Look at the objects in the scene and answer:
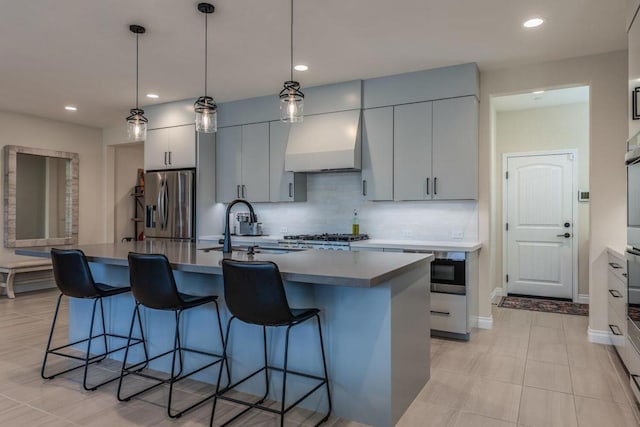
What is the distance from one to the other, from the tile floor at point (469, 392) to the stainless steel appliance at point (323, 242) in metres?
1.35

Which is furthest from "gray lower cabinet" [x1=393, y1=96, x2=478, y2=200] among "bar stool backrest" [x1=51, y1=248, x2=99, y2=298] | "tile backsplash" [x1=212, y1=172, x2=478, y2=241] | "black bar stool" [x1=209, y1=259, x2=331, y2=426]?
"bar stool backrest" [x1=51, y1=248, x2=99, y2=298]

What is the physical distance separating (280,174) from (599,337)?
3720 millimetres

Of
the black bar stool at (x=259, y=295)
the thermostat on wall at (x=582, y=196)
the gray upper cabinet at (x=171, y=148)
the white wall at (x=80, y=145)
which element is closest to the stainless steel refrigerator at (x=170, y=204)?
the gray upper cabinet at (x=171, y=148)

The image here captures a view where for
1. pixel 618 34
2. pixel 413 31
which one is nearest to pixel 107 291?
pixel 413 31

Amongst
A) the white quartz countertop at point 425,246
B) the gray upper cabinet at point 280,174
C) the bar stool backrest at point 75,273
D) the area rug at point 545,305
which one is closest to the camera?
the bar stool backrest at point 75,273

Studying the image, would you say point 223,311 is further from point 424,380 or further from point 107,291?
point 424,380

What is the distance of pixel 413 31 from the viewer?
3.39m

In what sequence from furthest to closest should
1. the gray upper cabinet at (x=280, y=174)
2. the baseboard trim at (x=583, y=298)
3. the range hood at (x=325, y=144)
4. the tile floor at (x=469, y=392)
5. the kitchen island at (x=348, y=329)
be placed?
the baseboard trim at (x=583, y=298), the gray upper cabinet at (x=280, y=174), the range hood at (x=325, y=144), the tile floor at (x=469, y=392), the kitchen island at (x=348, y=329)

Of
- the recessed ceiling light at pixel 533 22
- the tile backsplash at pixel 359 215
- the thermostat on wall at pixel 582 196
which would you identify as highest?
the recessed ceiling light at pixel 533 22

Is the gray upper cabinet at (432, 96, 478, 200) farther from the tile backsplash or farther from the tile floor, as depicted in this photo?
the tile floor

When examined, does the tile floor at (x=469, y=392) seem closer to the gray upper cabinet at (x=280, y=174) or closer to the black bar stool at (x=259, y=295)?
the black bar stool at (x=259, y=295)

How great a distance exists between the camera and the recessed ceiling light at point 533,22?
3195mm

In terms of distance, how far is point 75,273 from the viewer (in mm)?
2875

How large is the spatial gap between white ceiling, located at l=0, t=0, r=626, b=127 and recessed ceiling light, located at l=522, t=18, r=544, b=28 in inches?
1.9
